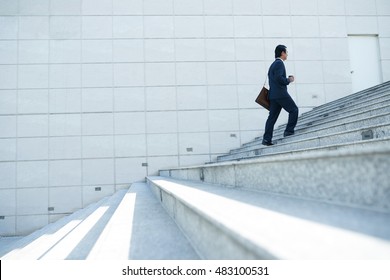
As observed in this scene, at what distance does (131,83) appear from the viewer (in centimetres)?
627

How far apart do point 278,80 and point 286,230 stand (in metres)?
3.26

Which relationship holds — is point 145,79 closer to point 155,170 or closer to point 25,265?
point 155,170

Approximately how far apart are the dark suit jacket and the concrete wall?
8.23ft

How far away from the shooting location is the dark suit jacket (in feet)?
12.5

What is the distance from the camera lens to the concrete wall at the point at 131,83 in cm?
592

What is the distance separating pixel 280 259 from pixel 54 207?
6.11 metres

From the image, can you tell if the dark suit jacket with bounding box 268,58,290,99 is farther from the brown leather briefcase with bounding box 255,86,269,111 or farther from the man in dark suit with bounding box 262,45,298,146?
the brown leather briefcase with bounding box 255,86,269,111

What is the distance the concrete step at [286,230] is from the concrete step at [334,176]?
0.05 metres

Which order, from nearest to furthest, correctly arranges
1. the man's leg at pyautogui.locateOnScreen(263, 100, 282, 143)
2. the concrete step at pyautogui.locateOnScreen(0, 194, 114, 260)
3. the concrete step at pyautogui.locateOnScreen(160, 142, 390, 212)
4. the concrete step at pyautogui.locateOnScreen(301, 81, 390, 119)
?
the concrete step at pyautogui.locateOnScreen(160, 142, 390, 212) < the concrete step at pyautogui.locateOnScreen(0, 194, 114, 260) < the man's leg at pyautogui.locateOnScreen(263, 100, 282, 143) < the concrete step at pyautogui.locateOnScreen(301, 81, 390, 119)

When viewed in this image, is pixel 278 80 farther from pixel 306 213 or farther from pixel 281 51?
pixel 306 213

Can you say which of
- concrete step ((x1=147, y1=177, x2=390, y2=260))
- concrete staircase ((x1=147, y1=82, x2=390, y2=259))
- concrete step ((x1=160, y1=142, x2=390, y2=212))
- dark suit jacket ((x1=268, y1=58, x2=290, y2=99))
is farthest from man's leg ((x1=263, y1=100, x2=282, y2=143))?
concrete step ((x1=147, y1=177, x2=390, y2=260))

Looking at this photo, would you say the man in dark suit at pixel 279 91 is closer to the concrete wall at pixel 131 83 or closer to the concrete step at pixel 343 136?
the concrete step at pixel 343 136

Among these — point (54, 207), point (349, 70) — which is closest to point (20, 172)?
point (54, 207)

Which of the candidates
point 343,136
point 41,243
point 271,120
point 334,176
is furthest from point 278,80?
point 41,243
